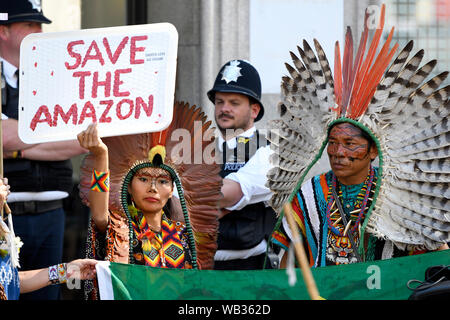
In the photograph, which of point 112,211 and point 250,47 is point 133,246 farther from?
point 250,47

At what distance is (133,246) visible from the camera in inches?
178

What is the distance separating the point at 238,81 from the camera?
19.1ft

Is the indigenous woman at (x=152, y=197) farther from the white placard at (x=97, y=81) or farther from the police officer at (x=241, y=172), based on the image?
the police officer at (x=241, y=172)

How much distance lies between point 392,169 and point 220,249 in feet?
4.08

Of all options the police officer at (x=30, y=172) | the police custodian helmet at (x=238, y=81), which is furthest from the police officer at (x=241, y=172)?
the police officer at (x=30, y=172)

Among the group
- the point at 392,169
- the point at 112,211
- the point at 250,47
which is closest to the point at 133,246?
the point at 112,211

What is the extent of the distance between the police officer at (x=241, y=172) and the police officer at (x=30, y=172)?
0.91m

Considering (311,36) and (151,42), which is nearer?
(151,42)

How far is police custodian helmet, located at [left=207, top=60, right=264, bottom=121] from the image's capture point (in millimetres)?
5801

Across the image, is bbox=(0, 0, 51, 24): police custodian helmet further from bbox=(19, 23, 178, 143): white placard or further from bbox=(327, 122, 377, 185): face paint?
bbox=(327, 122, 377, 185): face paint

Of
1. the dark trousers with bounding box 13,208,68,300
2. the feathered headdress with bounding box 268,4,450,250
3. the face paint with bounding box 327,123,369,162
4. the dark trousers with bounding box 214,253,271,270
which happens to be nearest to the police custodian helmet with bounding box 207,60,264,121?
the feathered headdress with bounding box 268,4,450,250
